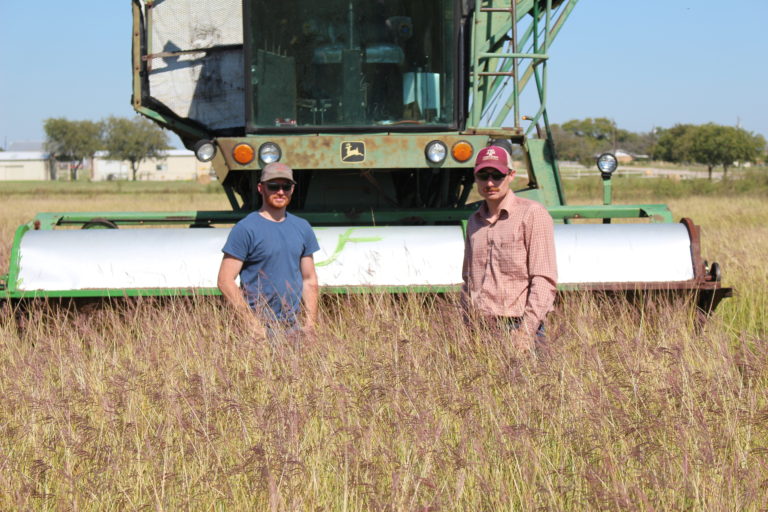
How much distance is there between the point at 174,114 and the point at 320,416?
Answer: 216 inches

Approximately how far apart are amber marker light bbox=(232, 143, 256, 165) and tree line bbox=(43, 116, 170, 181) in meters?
100

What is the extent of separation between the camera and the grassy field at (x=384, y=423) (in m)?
3.25

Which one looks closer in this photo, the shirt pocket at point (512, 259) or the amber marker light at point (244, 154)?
the shirt pocket at point (512, 259)

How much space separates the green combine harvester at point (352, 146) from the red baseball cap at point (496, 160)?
1.96 meters

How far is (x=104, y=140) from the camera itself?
114 meters

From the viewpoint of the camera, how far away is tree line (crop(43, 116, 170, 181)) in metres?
110

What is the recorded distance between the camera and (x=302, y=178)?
8.60 meters

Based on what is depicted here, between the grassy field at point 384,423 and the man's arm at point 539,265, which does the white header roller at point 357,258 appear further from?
the man's arm at point 539,265

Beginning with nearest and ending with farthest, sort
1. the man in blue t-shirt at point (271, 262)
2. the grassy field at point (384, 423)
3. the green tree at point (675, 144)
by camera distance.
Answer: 1. the grassy field at point (384, 423)
2. the man in blue t-shirt at point (271, 262)
3. the green tree at point (675, 144)

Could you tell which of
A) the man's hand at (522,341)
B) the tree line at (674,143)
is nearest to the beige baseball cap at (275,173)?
the man's hand at (522,341)

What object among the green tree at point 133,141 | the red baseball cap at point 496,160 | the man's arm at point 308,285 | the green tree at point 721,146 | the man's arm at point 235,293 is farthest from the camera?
the green tree at point 133,141

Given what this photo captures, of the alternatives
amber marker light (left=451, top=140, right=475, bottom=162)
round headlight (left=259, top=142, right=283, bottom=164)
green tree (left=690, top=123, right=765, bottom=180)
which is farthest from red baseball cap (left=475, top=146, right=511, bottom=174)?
green tree (left=690, top=123, right=765, bottom=180)

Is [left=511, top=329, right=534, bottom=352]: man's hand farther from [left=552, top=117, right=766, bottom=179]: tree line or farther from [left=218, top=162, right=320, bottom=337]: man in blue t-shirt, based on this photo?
[left=552, top=117, right=766, bottom=179]: tree line

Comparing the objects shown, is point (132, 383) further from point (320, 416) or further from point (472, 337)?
point (472, 337)
